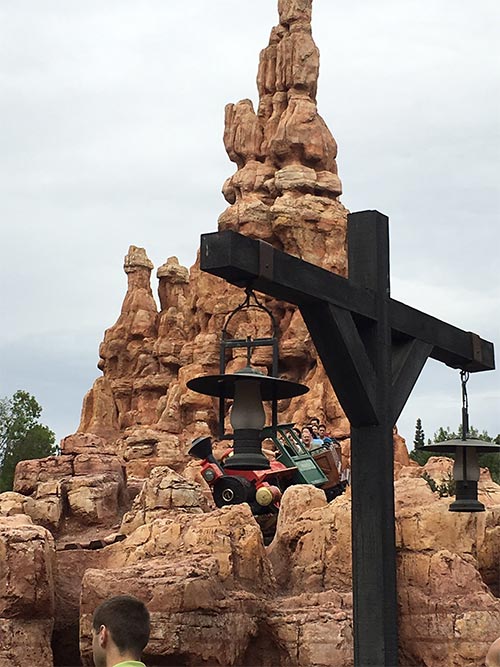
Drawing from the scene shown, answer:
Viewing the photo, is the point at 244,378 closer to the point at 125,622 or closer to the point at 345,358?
the point at 345,358

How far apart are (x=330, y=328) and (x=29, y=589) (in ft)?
14.3

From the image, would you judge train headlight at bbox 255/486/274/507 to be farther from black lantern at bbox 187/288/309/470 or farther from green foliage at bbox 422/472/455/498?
green foliage at bbox 422/472/455/498

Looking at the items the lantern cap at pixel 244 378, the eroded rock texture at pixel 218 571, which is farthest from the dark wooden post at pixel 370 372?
the eroded rock texture at pixel 218 571

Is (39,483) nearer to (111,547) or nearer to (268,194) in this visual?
(111,547)

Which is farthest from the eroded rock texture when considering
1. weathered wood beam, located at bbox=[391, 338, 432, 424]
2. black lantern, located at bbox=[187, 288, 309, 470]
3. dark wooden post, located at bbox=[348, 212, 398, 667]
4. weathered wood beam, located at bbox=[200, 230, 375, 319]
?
weathered wood beam, located at bbox=[200, 230, 375, 319]

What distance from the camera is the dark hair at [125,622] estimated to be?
3854mm

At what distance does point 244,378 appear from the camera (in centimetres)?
682

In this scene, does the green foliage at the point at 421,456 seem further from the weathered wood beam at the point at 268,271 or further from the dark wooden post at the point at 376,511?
the weathered wood beam at the point at 268,271

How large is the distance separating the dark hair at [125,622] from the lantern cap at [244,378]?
9.05 ft

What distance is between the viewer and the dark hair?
152 inches

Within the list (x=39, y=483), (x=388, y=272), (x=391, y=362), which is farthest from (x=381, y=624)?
(x=39, y=483)

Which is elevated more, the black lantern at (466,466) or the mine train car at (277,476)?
the mine train car at (277,476)

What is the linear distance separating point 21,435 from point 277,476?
115 feet

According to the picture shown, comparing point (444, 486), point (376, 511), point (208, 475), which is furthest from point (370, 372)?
point (444, 486)
